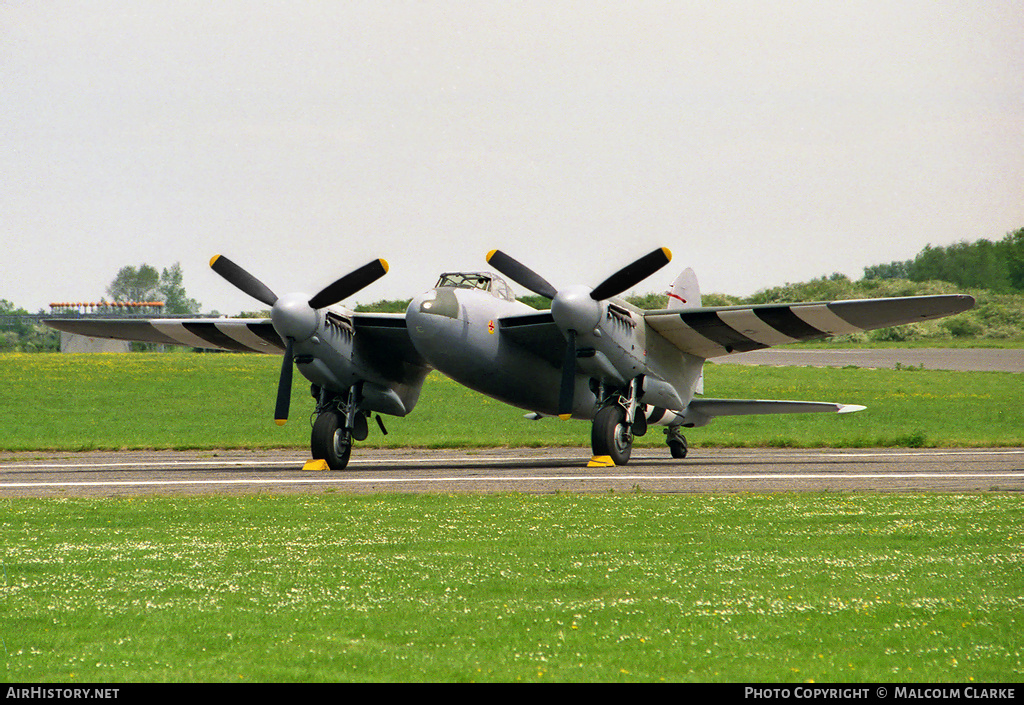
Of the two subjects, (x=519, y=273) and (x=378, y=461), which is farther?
(x=378, y=461)

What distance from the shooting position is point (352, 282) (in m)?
23.8

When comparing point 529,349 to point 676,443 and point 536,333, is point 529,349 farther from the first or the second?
point 676,443

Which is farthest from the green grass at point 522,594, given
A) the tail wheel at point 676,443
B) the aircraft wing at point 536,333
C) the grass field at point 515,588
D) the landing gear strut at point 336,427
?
the tail wheel at point 676,443

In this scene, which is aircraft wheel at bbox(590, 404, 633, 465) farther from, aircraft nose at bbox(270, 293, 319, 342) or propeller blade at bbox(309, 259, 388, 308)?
aircraft nose at bbox(270, 293, 319, 342)

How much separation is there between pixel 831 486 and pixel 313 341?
40.9 feet

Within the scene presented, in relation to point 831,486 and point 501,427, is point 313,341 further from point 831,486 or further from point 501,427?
point 501,427

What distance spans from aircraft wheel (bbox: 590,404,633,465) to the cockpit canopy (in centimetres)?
385

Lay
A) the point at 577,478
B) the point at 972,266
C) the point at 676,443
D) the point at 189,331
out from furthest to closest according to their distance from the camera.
A: the point at 972,266
the point at 676,443
the point at 189,331
the point at 577,478

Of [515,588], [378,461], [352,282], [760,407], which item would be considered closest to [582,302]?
[352,282]

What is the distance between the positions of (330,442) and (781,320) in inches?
447

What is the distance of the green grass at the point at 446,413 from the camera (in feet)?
116

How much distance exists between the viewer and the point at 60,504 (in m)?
15.6

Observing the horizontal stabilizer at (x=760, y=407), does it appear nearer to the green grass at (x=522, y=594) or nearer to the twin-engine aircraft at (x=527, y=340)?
the twin-engine aircraft at (x=527, y=340)
